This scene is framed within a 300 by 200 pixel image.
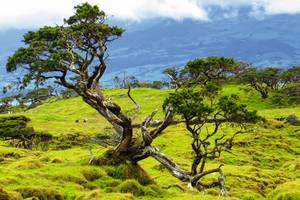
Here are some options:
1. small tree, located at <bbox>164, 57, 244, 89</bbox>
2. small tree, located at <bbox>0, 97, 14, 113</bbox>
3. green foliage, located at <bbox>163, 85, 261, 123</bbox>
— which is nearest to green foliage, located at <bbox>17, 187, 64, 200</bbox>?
green foliage, located at <bbox>163, 85, 261, 123</bbox>

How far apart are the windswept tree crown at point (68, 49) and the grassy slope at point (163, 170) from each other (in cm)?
683

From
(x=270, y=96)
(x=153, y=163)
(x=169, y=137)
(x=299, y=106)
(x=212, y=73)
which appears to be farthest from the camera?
(x=270, y=96)

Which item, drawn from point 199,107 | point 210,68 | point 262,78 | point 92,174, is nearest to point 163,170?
point 210,68

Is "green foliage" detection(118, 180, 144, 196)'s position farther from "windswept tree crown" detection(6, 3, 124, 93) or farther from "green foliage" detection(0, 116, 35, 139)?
→ "green foliage" detection(0, 116, 35, 139)

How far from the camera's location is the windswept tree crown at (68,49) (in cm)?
3728

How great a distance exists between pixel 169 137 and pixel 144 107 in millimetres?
55880

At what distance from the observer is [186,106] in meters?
39.4

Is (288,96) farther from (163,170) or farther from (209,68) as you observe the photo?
(209,68)

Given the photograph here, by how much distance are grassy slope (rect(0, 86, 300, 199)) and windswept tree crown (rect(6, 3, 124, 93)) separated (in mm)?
6834

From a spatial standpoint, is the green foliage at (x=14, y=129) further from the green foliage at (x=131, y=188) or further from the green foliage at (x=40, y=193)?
the green foliage at (x=40, y=193)

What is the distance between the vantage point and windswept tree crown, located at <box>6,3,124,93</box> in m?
37.3

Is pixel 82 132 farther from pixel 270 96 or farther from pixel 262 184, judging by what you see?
pixel 270 96

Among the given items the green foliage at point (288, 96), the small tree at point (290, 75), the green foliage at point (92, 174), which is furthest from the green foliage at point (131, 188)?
the small tree at point (290, 75)

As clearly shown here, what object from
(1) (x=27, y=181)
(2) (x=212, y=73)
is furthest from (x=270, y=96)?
(1) (x=27, y=181)
